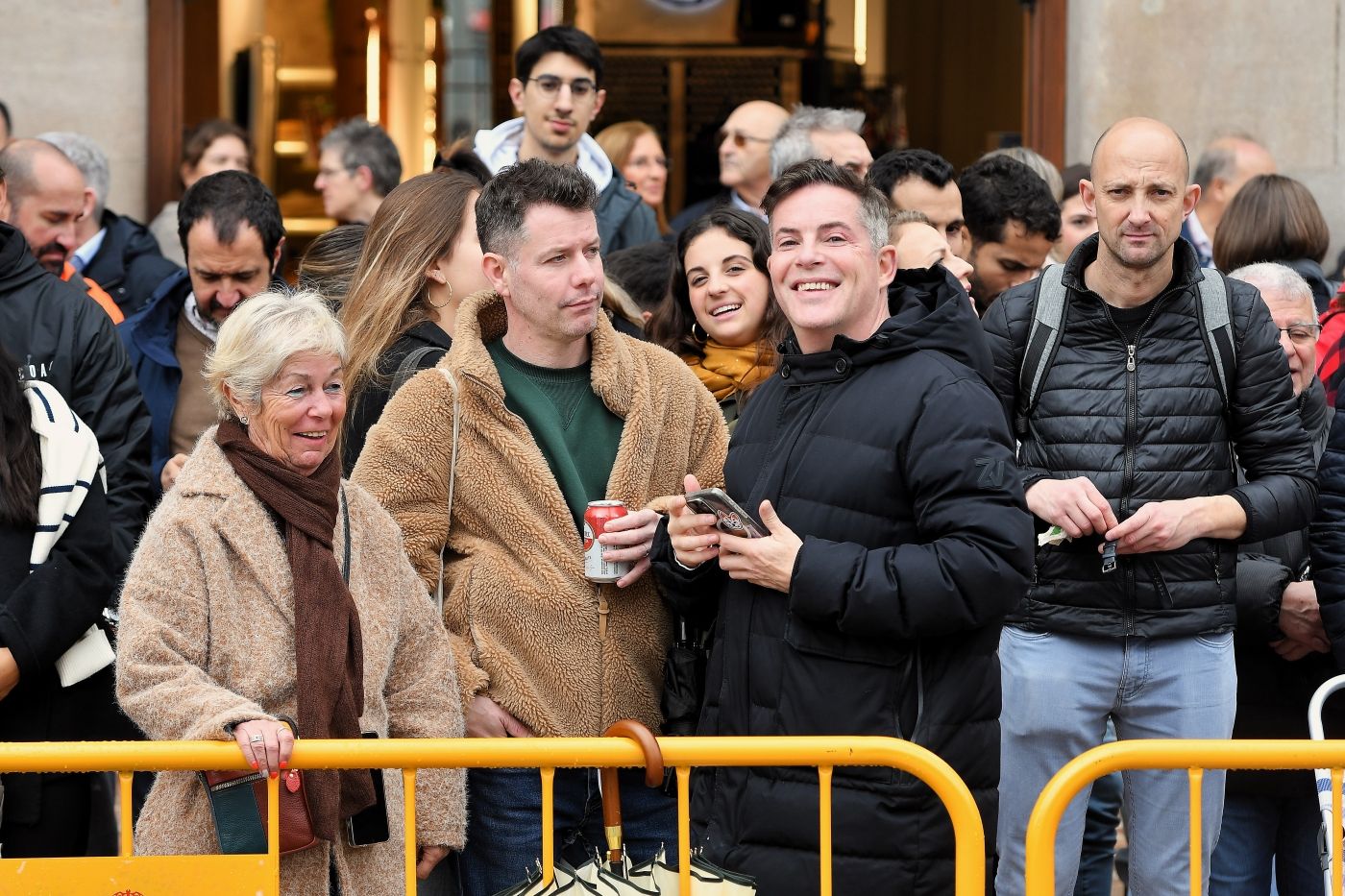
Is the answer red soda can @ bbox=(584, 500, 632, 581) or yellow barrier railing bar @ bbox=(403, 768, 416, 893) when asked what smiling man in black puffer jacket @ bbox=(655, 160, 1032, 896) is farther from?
yellow barrier railing bar @ bbox=(403, 768, 416, 893)

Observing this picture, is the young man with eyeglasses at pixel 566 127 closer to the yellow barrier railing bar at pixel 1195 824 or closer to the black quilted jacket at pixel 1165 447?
the black quilted jacket at pixel 1165 447

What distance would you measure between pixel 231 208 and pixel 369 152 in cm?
205

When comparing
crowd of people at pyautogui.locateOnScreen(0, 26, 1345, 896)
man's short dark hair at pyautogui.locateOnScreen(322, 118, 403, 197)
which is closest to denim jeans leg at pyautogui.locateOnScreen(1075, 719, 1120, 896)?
crowd of people at pyautogui.locateOnScreen(0, 26, 1345, 896)

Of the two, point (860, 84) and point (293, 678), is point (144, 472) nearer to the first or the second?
point (293, 678)

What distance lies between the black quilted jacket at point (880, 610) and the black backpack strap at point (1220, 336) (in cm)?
101

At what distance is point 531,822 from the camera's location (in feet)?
12.9

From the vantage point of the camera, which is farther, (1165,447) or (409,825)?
(1165,447)

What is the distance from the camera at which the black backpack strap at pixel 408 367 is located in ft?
14.0

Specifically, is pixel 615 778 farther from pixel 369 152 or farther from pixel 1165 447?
pixel 369 152

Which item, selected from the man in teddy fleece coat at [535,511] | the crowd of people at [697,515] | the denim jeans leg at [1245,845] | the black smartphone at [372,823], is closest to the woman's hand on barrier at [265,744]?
the crowd of people at [697,515]

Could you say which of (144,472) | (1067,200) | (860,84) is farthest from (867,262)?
(860,84)

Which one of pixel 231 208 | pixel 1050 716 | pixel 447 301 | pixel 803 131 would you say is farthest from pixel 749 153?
pixel 1050 716

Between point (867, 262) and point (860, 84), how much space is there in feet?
33.8

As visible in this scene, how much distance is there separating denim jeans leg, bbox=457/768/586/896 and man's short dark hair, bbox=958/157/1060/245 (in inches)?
104
